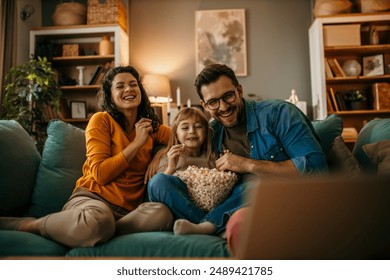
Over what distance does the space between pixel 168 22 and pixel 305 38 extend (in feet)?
4.78

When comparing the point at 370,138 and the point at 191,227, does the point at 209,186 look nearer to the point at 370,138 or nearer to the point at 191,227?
the point at 191,227

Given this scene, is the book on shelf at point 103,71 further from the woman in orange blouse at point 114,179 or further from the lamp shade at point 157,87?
the woman in orange blouse at point 114,179

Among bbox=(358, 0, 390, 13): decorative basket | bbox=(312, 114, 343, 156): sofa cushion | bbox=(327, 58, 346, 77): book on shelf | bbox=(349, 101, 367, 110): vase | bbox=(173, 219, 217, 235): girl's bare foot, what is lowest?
bbox=(173, 219, 217, 235): girl's bare foot

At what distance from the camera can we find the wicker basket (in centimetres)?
369

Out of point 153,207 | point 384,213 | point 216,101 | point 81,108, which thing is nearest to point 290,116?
point 216,101

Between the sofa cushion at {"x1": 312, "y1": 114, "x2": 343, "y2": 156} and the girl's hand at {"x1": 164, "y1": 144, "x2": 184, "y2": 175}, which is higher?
the sofa cushion at {"x1": 312, "y1": 114, "x2": 343, "y2": 156}

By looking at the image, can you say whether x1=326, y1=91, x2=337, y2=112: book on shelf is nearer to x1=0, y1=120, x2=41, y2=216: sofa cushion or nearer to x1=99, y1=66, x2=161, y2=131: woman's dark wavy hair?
x1=99, y1=66, x2=161, y2=131: woman's dark wavy hair

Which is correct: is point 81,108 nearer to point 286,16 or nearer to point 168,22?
point 168,22

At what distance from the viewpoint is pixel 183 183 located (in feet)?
4.13

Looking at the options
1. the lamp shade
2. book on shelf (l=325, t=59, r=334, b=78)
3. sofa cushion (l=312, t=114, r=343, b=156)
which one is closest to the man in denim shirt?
sofa cushion (l=312, t=114, r=343, b=156)

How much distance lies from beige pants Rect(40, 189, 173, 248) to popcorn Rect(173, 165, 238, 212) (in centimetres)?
12

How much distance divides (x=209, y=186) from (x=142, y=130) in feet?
1.15

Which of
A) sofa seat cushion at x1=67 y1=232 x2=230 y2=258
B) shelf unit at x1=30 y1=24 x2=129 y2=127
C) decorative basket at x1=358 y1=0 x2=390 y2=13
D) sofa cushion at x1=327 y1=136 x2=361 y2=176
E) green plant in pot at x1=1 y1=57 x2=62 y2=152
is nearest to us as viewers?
sofa seat cushion at x1=67 y1=232 x2=230 y2=258

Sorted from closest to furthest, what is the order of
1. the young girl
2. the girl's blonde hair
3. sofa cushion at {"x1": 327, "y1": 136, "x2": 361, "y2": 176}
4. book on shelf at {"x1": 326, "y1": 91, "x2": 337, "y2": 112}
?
the young girl < sofa cushion at {"x1": 327, "y1": 136, "x2": 361, "y2": 176} < the girl's blonde hair < book on shelf at {"x1": 326, "y1": 91, "x2": 337, "y2": 112}
